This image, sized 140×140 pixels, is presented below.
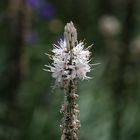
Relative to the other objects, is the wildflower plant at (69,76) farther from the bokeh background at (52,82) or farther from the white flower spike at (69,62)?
the bokeh background at (52,82)

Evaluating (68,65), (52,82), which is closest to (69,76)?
(68,65)

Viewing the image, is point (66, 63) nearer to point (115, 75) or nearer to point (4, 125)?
point (4, 125)

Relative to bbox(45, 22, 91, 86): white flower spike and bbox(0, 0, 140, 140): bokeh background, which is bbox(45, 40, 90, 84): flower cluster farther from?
bbox(0, 0, 140, 140): bokeh background

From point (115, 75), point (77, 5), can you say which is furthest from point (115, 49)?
point (77, 5)

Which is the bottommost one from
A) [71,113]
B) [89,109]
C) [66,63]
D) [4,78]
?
[71,113]

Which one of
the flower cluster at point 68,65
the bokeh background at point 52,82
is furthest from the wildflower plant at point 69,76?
the bokeh background at point 52,82

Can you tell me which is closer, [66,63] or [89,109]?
[66,63]

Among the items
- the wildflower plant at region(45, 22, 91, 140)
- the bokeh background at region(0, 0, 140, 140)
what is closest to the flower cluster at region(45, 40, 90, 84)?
the wildflower plant at region(45, 22, 91, 140)
